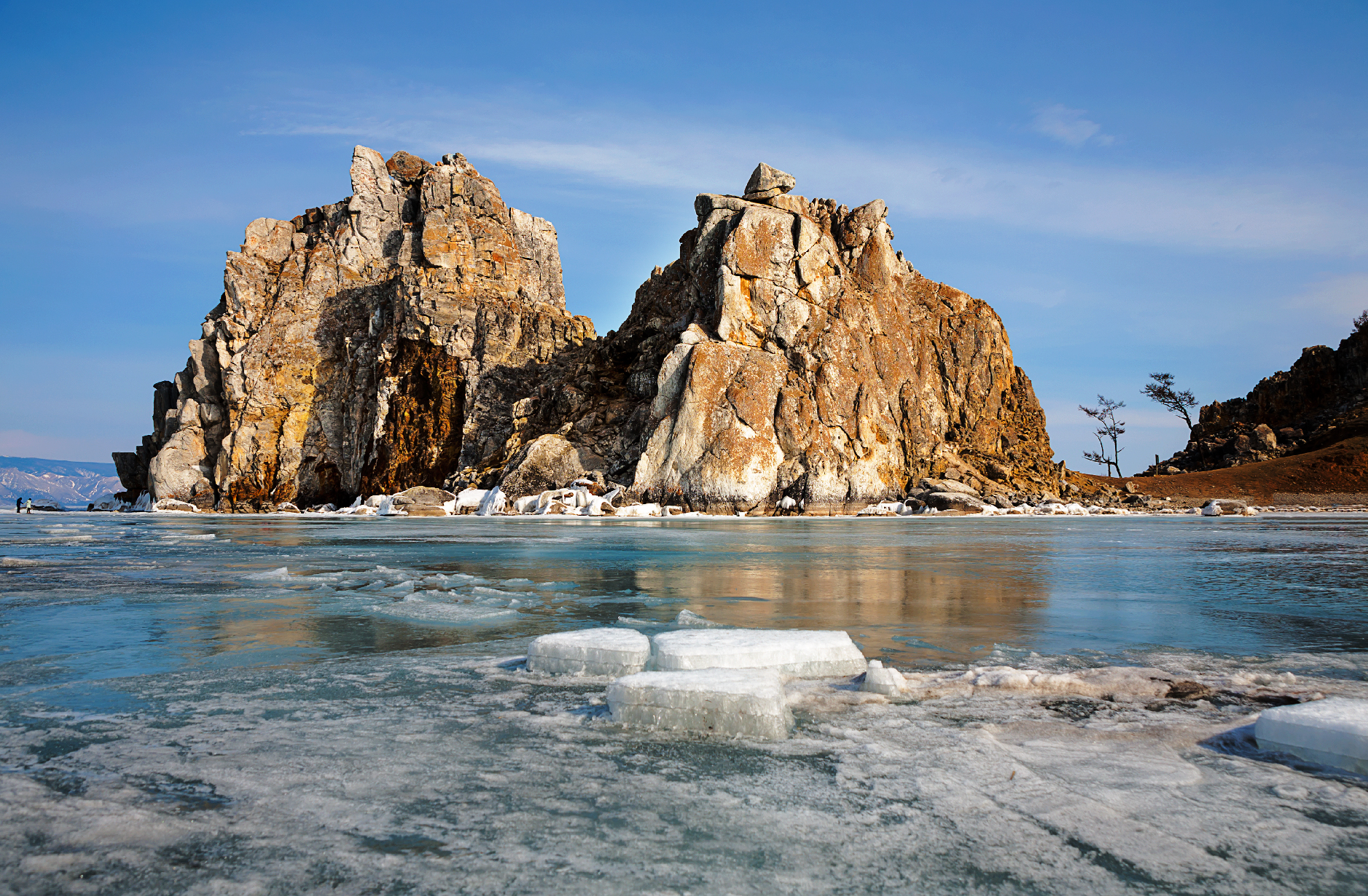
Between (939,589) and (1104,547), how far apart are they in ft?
33.4

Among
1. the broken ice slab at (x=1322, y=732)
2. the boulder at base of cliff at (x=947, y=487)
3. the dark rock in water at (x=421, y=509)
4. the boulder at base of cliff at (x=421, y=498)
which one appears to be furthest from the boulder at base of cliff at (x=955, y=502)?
the broken ice slab at (x=1322, y=732)

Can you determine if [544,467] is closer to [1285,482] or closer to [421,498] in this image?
[421,498]

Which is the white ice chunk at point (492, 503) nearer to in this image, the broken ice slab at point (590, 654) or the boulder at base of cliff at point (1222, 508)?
the broken ice slab at point (590, 654)

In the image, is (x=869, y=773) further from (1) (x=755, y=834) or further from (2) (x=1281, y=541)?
(2) (x=1281, y=541)

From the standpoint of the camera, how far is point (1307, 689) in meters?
4.04

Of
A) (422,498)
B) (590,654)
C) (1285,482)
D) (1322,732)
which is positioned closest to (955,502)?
(422,498)

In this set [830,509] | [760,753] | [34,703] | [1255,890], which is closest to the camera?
[1255,890]

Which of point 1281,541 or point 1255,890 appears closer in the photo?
point 1255,890

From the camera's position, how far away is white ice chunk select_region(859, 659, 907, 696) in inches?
159

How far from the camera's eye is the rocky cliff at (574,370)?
1668 inches

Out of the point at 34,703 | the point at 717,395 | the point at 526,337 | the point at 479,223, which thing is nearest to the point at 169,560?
the point at 34,703

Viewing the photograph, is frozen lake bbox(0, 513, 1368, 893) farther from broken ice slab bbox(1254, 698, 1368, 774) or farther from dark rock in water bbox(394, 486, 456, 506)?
dark rock in water bbox(394, 486, 456, 506)

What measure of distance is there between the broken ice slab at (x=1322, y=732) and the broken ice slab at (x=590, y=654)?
3022mm

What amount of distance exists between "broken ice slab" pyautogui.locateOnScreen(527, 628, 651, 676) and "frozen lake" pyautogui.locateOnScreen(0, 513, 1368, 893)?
16cm
